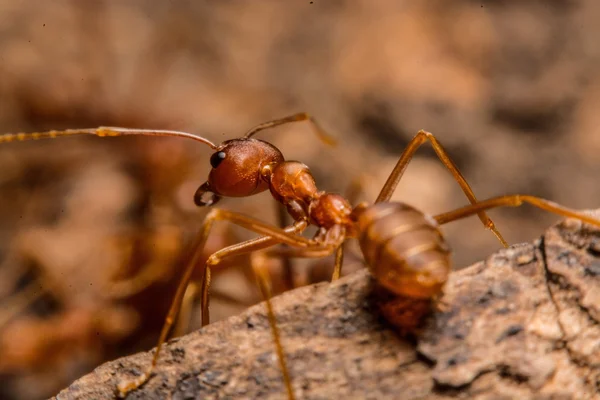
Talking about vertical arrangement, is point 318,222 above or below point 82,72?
below

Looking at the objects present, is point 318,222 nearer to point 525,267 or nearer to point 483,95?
point 525,267

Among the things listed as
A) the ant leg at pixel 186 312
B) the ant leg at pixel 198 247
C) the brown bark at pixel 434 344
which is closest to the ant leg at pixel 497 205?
the brown bark at pixel 434 344

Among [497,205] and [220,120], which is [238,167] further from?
[220,120]

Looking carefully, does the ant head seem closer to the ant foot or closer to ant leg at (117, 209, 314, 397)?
ant leg at (117, 209, 314, 397)

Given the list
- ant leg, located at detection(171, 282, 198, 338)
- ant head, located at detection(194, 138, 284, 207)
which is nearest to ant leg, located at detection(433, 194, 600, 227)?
ant head, located at detection(194, 138, 284, 207)

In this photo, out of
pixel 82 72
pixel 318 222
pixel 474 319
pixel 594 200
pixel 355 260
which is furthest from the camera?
pixel 82 72

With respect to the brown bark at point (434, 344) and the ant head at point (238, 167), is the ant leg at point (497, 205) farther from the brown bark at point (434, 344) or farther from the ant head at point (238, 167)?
the ant head at point (238, 167)

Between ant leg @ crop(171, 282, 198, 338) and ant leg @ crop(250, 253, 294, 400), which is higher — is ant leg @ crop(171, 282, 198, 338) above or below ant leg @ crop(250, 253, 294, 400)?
above

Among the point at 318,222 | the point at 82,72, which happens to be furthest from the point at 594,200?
the point at 82,72
